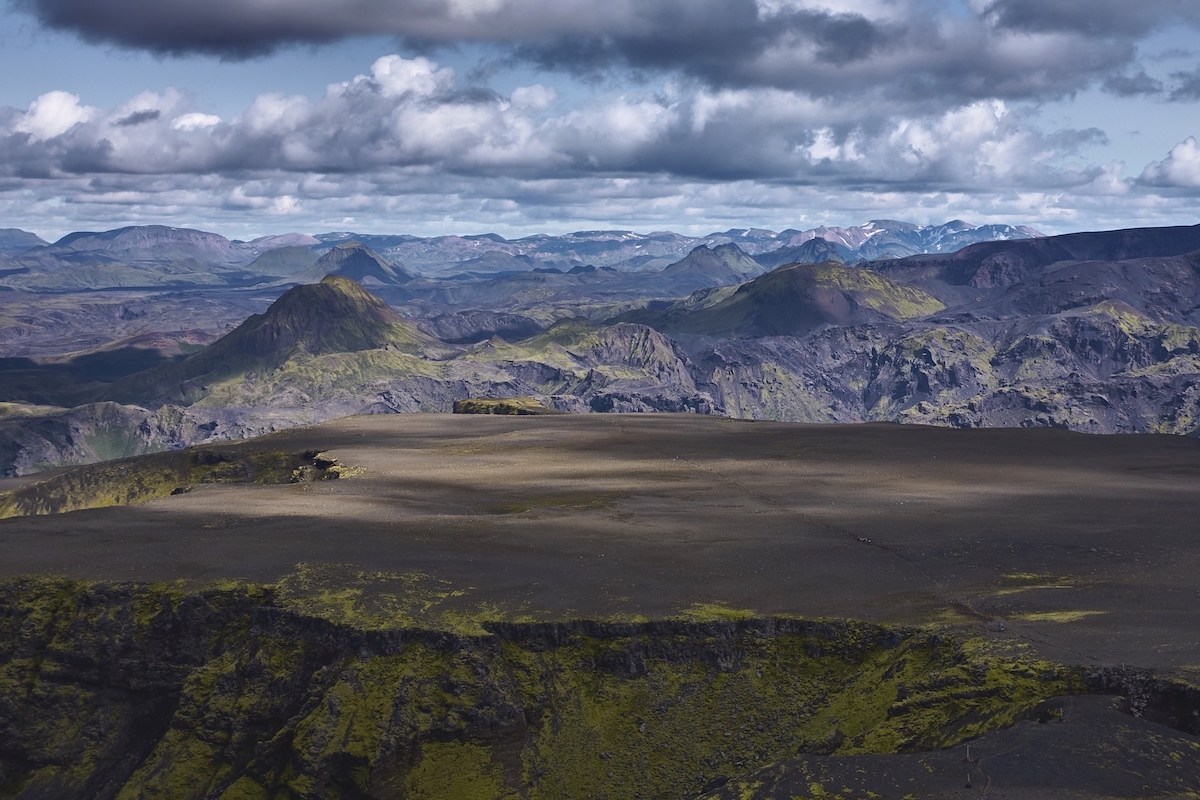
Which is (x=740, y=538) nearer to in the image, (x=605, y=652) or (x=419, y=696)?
(x=605, y=652)

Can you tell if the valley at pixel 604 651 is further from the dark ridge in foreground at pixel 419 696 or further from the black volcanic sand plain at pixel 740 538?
the black volcanic sand plain at pixel 740 538

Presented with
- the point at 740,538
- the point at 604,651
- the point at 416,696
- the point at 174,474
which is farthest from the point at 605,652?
the point at 174,474

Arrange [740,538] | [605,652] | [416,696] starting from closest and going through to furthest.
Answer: [416,696] → [605,652] → [740,538]

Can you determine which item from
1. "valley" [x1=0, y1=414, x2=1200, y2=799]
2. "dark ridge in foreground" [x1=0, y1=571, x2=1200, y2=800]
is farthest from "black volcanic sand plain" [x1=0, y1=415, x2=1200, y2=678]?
"dark ridge in foreground" [x1=0, y1=571, x2=1200, y2=800]

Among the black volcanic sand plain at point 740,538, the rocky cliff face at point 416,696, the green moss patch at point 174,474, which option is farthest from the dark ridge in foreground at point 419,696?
the green moss patch at point 174,474

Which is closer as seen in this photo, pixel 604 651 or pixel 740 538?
pixel 604 651

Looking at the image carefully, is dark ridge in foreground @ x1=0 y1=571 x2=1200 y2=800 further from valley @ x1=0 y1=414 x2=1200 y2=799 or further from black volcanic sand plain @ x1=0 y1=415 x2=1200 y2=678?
black volcanic sand plain @ x1=0 y1=415 x2=1200 y2=678

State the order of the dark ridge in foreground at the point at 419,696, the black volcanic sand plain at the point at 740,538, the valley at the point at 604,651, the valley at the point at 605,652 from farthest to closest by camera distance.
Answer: the black volcanic sand plain at the point at 740,538 < the dark ridge in foreground at the point at 419,696 < the valley at the point at 604,651 < the valley at the point at 605,652
